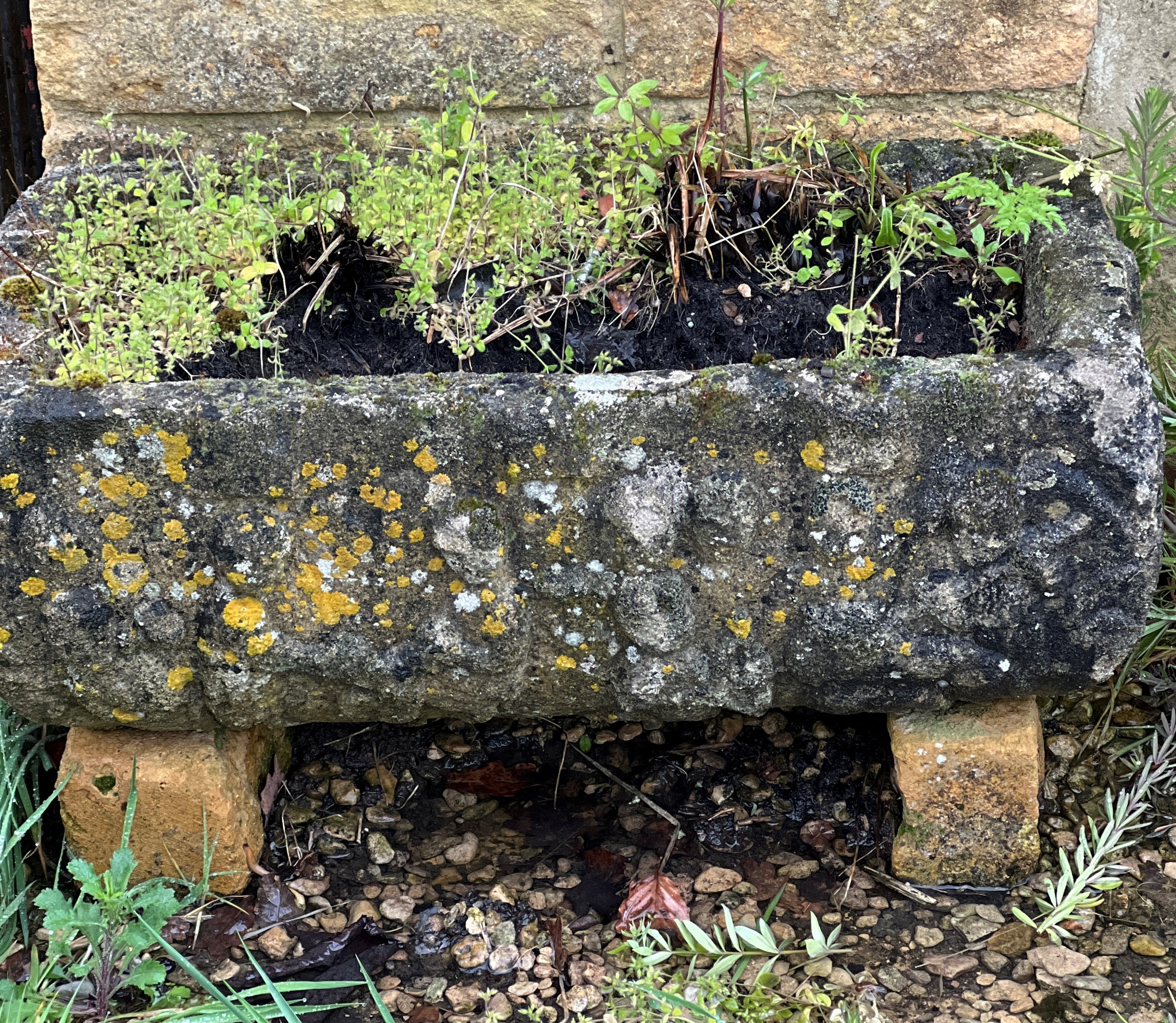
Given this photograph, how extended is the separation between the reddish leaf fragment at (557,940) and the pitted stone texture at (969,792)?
0.58 metres

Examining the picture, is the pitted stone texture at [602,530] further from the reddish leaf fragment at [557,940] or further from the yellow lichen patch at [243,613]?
the reddish leaf fragment at [557,940]

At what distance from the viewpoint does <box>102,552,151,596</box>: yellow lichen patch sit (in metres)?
1.60

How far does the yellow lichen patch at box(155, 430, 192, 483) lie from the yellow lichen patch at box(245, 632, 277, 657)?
26 centimetres

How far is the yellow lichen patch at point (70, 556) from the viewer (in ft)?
5.19

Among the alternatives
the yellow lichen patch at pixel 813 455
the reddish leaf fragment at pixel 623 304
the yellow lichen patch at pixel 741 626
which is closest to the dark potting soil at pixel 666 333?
the reddish leaf fragment at pixel 623 304

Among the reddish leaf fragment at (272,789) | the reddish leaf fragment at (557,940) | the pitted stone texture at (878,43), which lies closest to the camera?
the reddish leaf fragment at (557,940)

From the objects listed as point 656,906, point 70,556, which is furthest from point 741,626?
point 70,556

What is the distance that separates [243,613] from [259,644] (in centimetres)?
6

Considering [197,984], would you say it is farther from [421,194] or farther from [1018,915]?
[421,194]

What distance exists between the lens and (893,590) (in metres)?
1.61

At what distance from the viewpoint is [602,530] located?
5.22 ft

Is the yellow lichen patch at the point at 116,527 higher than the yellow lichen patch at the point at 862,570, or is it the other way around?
the yellow lichen patch at the point at 116,527

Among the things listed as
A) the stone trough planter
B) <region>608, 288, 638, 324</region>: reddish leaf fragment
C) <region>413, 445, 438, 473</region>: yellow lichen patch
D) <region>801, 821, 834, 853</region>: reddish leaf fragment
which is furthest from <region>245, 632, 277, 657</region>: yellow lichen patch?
<region>801, 821, 834, 853</region>: reddish leaf fragment

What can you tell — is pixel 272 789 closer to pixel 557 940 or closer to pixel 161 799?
pixel 161 799
